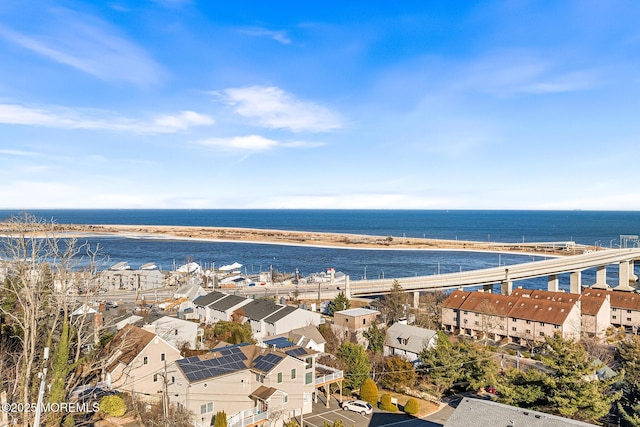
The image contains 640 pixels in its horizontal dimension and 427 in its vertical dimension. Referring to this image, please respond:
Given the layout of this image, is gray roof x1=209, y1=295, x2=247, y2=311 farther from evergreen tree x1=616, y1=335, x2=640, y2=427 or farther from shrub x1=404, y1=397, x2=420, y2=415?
evergreen tree x1=616, y1=335, x2=640, y2=427

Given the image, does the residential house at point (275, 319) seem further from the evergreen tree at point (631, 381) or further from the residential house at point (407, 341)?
the evergreen tree at point (631, 381)

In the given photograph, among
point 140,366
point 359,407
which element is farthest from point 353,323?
point 140,366

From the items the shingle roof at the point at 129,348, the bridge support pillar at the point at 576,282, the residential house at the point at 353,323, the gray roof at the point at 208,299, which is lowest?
the bridge support pillar at the point at 576,282

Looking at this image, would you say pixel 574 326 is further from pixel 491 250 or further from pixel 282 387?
pixel 491 250

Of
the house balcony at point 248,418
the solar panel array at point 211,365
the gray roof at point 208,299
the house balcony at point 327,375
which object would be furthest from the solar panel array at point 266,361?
the gray roof at point 208,299

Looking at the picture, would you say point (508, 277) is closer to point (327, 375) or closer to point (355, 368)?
point (355, 368)

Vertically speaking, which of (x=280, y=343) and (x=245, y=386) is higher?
(x=280, y=343)
